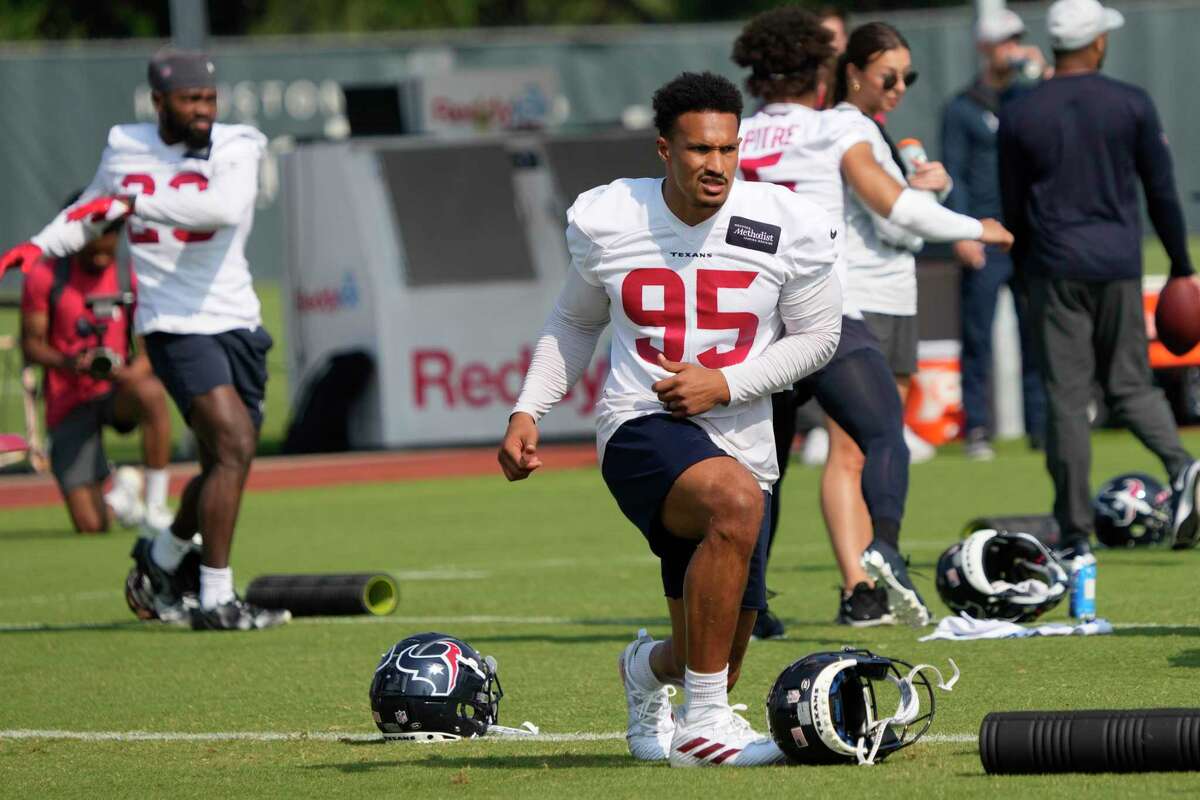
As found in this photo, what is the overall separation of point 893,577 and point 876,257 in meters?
1.33

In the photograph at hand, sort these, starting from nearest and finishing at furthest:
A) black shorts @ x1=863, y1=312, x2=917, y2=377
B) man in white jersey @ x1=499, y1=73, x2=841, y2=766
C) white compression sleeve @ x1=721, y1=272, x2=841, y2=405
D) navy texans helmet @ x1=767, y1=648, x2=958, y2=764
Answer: navy texans helmet @ x1=767, y1=648, x2=958, y2=764 < man in white jersey @ x1=499, y1=73, x2=841, y2=766 < white compression sleeve @ x1=721, y1=272, x2=841, y2=405 < black shorts @ x1=863, y1=312, x2=917, y2=377

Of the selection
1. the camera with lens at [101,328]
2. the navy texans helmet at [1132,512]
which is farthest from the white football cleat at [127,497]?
the navy texans helmet at [1132,512]

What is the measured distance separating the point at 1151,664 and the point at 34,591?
6.13 m

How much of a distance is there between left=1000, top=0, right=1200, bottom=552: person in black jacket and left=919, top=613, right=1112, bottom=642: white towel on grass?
1.31 metres

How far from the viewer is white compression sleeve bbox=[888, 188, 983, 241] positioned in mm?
8109

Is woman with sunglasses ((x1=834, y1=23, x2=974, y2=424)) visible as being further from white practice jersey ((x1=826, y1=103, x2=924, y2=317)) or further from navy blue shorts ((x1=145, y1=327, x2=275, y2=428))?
navy blue shorts ((x1=145, y1=327, x2=275, y2=428))

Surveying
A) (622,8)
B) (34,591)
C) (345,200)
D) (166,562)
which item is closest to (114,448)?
(345,200)

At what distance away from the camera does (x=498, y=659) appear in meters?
8.21

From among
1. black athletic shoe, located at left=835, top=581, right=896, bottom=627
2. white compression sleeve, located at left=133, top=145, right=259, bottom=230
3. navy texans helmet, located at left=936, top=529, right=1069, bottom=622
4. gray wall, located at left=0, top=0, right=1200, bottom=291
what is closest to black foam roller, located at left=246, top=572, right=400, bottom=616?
white compression sleeve, located at left=133, top=145, right=259, bottom=230

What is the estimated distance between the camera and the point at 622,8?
43.6m

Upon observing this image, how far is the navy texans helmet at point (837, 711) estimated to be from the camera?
5711mm

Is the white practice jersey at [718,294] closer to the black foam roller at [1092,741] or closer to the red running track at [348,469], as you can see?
the black foam roller at [1092,741]

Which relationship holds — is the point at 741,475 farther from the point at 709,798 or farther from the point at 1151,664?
the point at 1151,664

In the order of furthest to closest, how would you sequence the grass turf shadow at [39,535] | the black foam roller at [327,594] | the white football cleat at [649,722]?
the grass turf shadow at [39,535] < the black foam roller at [327,594] < the white football cleat at [649,722]
